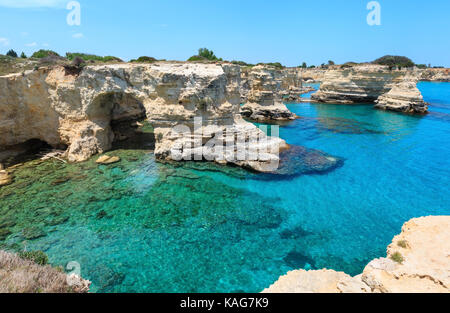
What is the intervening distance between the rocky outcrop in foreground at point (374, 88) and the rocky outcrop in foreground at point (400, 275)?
40.6 meters

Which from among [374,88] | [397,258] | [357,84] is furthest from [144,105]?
[374,88]

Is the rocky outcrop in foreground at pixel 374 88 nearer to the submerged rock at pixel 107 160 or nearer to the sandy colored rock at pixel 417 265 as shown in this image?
the sandy colored rock at pixel 417 265

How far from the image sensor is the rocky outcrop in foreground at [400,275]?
5.10 m

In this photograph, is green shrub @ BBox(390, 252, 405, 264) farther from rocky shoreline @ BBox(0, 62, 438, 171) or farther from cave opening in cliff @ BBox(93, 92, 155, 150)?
cave opening in cliff @ BBox(93, 92, 155, 150)

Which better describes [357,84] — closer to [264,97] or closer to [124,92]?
[264,97]

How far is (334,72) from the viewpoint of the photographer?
1911 inches

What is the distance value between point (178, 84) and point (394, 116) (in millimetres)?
35362

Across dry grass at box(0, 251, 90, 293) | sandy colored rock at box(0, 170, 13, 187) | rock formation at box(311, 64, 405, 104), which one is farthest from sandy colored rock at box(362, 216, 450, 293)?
rock formation at box(311, 64, 405, 104)

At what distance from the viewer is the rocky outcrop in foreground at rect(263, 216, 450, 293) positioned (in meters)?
5.10

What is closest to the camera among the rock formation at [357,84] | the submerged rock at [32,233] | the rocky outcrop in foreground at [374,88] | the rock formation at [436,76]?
the submerged rock at [32,233]

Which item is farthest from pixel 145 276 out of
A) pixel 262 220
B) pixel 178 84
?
pixel 178 84

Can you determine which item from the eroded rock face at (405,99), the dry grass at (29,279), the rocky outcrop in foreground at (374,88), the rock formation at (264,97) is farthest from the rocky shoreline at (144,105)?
the rocky outcrop in foreground at (374,88)

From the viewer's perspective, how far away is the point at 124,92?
17.1 metres

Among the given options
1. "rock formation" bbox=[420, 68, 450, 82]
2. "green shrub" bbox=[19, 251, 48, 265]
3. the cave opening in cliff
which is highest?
"rock formation" bbox=[420, 68, 450, 82]
